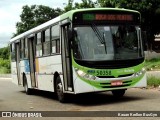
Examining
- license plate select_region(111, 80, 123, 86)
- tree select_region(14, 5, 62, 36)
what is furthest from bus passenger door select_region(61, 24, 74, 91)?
tree select_region(14, 5, 62, 36)

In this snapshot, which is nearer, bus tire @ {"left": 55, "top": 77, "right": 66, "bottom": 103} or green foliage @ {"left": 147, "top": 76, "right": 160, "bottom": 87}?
bus tire @ {"left": 55, "top": 77, "right": 66, "bottom": 103}

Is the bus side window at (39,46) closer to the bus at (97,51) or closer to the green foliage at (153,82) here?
the bus at (97,51)

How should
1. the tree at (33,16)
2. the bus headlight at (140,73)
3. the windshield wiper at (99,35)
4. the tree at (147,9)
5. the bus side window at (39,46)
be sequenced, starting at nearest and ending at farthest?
the windshield wiper at (99,35), the bus headlight at (140,73), the bus side window at (39,46), the tree at (147,9), the tree at (33,16)

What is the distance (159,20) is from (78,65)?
22.3 meters

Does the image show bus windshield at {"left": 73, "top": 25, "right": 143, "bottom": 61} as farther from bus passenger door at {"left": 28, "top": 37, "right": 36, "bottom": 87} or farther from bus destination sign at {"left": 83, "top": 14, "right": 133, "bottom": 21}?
bus passenger door at {"left": 28, "top": 37, "right": 36, "bottom": 87}

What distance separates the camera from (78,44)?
48.6 ft

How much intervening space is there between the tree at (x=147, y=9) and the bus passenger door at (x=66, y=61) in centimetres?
1939

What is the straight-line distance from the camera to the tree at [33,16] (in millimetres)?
90375

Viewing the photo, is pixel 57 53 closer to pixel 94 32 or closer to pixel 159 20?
pixel 94 32

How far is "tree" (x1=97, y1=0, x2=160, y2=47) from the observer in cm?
3456

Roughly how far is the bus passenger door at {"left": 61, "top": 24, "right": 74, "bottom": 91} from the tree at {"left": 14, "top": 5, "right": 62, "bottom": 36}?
72.3 meters

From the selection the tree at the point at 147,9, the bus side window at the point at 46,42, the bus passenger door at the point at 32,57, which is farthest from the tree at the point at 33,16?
the bus side window at the point at 46,42

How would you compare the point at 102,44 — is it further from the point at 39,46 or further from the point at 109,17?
the point at 39,46

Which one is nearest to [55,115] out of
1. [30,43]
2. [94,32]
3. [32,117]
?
[32,117]
